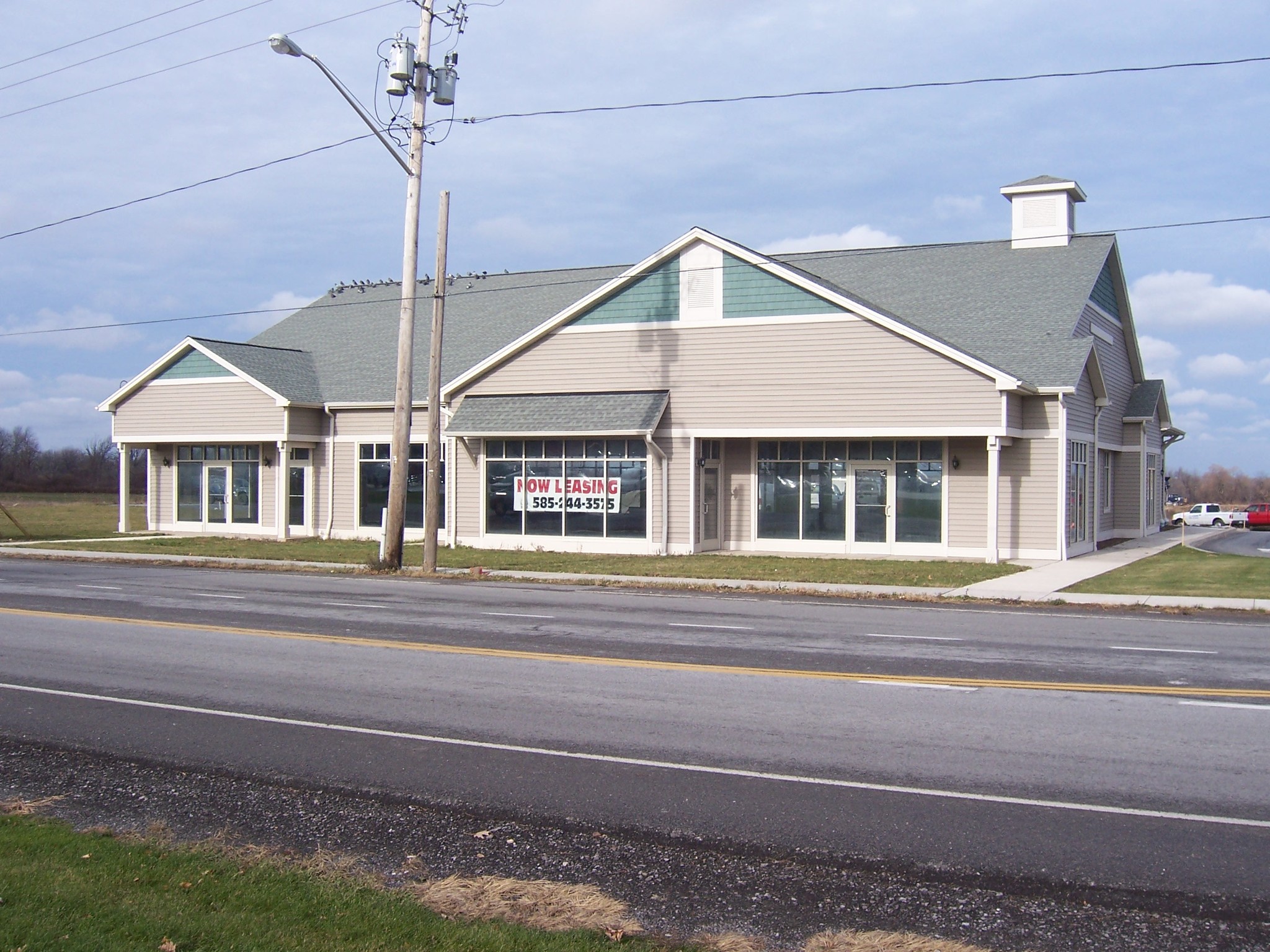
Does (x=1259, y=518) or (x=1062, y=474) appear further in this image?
(x=1259, y=518)

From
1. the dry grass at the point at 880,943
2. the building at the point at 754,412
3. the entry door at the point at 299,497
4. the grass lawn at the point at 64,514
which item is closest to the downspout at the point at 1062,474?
the building at the point at 754,412

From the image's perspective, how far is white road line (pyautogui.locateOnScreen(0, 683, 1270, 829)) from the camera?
6.55 meters

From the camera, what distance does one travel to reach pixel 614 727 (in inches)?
343

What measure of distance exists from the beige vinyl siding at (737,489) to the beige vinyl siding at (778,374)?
4.93 ft

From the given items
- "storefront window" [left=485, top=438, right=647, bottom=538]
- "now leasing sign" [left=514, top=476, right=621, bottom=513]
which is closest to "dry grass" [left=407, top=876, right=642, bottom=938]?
"storefront window" [left=485, top=438, right=647, bottom=538]

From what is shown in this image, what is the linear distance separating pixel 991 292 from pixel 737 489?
844 cm

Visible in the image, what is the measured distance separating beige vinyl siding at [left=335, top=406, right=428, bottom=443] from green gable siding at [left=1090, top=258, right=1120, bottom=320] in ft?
58.5

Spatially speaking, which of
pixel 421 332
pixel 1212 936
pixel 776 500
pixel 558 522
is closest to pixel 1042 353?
pixel 776 500

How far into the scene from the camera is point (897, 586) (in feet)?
64.8

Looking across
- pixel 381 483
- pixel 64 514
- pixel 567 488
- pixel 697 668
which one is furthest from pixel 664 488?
pixel 64 514

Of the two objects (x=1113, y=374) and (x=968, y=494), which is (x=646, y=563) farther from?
(x=1113, y=374)

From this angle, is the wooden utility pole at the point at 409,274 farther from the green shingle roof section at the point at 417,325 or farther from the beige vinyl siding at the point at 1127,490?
the beige vinyl siding at the point at 1127,490

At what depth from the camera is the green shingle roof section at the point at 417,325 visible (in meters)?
32.8

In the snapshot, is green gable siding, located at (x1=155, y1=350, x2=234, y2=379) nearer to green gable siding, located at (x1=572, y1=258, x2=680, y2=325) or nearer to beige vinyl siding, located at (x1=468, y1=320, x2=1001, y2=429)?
beige vinyl siding, located at (x1=468, y1=320, x2=1001, y2=429)
